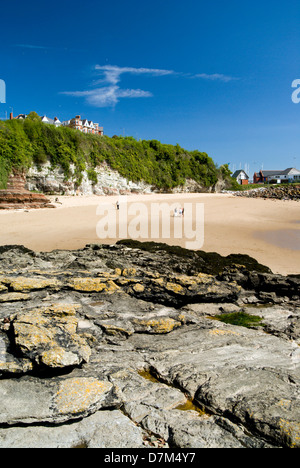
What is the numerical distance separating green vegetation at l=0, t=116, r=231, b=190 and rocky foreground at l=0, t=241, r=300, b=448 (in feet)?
72.8

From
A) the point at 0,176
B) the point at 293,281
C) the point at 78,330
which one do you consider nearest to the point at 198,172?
the point at 0,176

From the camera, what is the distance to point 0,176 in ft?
78.8

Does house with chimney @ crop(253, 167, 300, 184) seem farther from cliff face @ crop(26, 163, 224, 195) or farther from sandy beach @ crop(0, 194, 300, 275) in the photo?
sandy beach @ crop(0, 194, 300, 275)

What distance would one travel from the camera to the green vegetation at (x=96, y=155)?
1021 inches

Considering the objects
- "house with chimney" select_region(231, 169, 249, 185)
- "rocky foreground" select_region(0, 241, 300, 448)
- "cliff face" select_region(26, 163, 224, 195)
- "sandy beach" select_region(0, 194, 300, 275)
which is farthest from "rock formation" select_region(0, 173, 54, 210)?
"house with chimney" select_region(231, 169, 249, 185)

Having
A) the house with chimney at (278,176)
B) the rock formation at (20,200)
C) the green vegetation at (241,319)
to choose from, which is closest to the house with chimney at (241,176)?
the house with chimney at (278,176)

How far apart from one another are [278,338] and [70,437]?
3429 mm

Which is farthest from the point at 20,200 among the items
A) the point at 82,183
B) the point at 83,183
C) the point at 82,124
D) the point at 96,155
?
the point at 82,124

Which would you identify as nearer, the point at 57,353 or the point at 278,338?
the point at 57,353

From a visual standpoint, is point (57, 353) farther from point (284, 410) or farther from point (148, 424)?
point (284, 410)

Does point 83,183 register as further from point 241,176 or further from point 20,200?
point 241,176

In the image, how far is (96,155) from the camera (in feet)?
108

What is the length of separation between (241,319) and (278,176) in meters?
99.5

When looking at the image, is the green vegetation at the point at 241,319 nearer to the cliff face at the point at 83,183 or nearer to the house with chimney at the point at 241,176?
the cliff face at the point at 83,183
